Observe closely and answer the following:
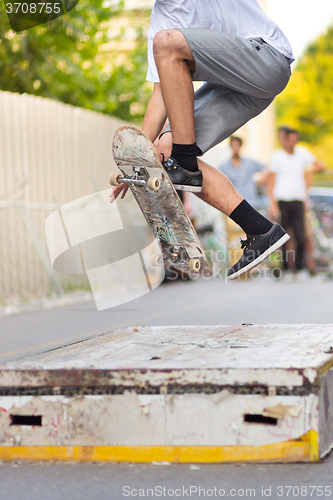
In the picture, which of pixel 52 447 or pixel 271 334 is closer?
pixel 52 447

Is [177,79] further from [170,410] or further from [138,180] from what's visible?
[170,410]

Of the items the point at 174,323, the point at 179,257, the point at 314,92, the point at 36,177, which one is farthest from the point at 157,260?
the point at 314,92

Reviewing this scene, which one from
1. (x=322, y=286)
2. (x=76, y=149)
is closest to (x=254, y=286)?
(x=322, y=286)

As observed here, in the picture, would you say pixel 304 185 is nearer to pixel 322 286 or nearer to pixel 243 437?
pixel 322 286

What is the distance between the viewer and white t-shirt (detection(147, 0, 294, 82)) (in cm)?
379

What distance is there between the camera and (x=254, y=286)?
425 inches

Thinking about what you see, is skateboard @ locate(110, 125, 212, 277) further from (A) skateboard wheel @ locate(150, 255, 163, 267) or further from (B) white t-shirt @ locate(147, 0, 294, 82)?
(B) white t-shirt @ locate(147, 0, 294, 82)

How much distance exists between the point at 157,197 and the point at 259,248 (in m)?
0.66

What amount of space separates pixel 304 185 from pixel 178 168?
8358mm

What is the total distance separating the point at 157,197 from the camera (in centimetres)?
370

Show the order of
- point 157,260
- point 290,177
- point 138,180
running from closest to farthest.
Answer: point 138,180
point 157,260
point 290,177

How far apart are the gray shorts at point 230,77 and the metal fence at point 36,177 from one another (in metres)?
5.05

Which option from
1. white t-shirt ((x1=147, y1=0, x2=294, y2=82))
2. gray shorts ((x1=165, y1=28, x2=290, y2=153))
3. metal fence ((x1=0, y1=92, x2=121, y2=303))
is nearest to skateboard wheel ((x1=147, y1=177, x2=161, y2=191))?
gray shorts ((x1=165, y1=28, x2=290, y2=153))

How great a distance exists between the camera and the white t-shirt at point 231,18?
3785mm
